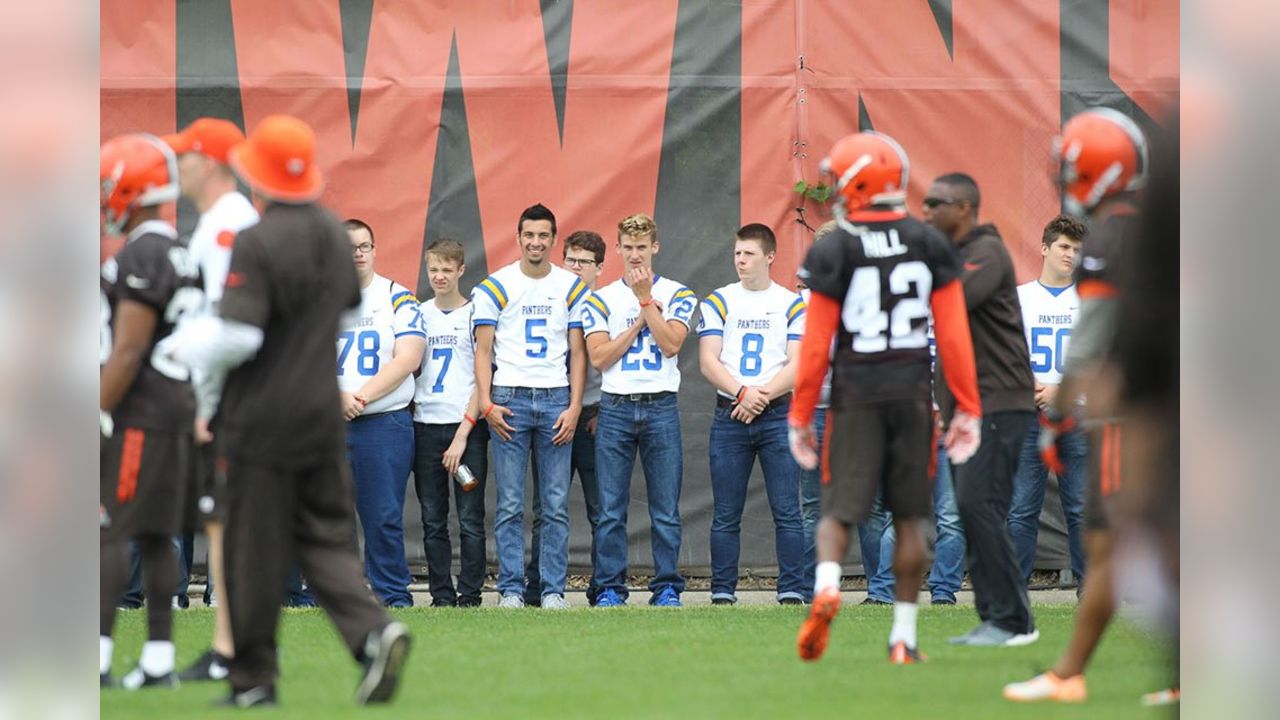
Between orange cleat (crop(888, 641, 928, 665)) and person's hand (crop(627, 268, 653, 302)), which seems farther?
person's hand (crop(627, 268, 653, 302))

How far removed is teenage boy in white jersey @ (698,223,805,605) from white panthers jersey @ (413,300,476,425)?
155cm

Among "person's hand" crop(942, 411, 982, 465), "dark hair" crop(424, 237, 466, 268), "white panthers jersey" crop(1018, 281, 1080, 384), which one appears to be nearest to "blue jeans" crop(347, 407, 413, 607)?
"dark hair" crop(424, 237, 466, 268)

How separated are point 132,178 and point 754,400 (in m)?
4.89

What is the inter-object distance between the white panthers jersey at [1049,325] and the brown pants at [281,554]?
5.96 m

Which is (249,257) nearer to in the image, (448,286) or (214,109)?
(448,286)

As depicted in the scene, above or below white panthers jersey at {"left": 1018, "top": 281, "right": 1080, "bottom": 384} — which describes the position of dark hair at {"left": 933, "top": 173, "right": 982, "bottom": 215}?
above

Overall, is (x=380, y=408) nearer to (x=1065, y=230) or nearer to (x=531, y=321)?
(x=531, y=321)

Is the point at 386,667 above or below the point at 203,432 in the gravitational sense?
below

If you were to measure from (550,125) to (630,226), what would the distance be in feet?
5.81

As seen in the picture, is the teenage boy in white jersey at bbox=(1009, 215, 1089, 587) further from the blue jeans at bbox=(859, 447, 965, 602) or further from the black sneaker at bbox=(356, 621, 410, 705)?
the black sneaker at bbox=(356, 621, 410, 705)

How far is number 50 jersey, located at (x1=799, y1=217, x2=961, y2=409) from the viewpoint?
23.6ft

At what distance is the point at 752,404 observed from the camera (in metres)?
10.5

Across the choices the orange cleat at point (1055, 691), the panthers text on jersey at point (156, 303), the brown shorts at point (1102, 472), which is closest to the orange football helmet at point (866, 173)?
the brown shorts at point (1102, 472)

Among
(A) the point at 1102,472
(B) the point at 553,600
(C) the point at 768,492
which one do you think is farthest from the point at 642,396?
(A) the point at 1102,472
